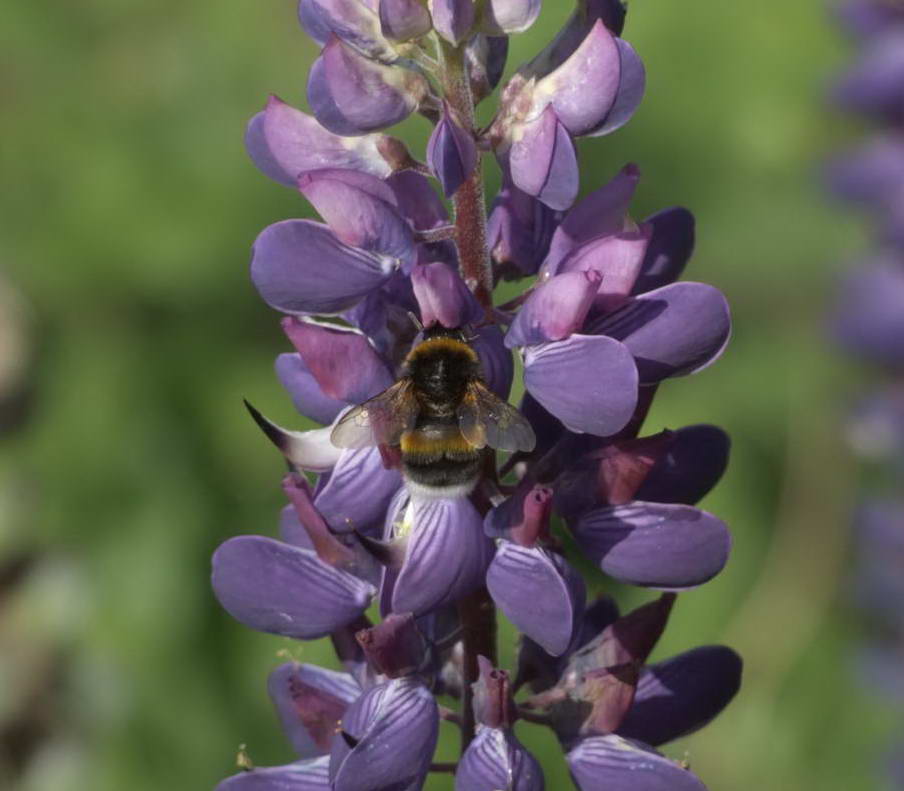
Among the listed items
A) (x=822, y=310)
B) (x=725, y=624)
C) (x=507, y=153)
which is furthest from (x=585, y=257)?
(x=822, y=310)

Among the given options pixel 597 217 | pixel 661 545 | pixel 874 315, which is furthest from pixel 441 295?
pixel 874 315

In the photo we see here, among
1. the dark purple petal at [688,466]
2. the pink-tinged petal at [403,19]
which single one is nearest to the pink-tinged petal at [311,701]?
the dark purple petal at [688,466]

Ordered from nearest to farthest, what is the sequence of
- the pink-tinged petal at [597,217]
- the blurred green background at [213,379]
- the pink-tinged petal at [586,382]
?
1. the pink-tinged petal at [586,382]
2. the pink-tinged petal at [597,217]
3. the blurred green background at [213,379]

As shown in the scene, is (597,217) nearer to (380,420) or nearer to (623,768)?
(380,420)

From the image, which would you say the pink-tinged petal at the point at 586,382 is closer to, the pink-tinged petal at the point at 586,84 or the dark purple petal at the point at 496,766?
the pink-tinged petal at the point at 586,84

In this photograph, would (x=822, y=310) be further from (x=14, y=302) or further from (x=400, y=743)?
(x=400, y=743)

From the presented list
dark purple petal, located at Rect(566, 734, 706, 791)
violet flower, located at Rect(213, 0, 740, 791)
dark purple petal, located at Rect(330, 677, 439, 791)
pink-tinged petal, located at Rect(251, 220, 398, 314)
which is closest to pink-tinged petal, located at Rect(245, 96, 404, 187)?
violet flower, located at Rect(213, 0, 740, 791)

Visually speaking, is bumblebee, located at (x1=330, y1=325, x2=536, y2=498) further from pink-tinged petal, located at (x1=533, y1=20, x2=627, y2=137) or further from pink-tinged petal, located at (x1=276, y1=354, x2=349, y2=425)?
pink-tinged petal, located at (x1=533, y1=20, x2=627, y2=137)
